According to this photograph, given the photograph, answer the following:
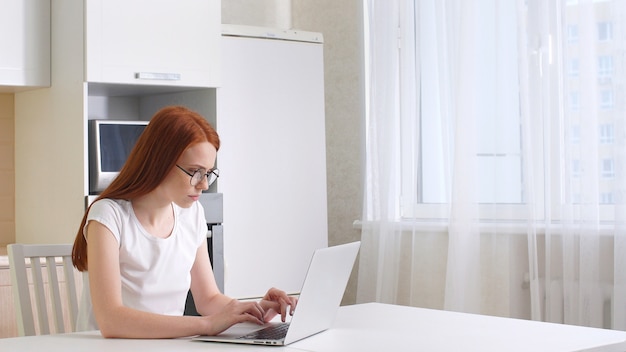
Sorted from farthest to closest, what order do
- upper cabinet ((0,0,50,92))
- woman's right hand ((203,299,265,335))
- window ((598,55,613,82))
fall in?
upper cabinet ((0,0,50,92)) → window ((598,55,613,82)) → woman's right hand ((203,299,265,335))

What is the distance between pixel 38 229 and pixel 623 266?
7.22 ft

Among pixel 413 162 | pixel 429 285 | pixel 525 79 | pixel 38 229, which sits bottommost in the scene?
pixel 429 285

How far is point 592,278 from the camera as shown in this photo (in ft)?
10.2

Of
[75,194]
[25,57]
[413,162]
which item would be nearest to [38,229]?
[75,194]

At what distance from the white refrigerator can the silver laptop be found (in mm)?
1681

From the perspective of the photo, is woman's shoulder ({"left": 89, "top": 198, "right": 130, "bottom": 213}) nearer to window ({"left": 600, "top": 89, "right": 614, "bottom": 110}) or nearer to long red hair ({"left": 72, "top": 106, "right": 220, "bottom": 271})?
long red hair ({"left": 72, "top": 106, "right": 220, "bottom": 271})

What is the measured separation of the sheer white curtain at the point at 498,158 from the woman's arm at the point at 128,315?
5.38ft

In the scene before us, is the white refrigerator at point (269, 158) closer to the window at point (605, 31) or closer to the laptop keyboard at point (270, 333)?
the window at point (605, 31)

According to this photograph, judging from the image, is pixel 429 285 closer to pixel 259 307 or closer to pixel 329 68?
pixel 329 68

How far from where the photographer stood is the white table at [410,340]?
68.7 inches

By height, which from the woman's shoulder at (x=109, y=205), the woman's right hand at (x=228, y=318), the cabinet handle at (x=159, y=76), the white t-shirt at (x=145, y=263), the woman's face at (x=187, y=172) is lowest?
the woman's right hand at (x=228, y=318)

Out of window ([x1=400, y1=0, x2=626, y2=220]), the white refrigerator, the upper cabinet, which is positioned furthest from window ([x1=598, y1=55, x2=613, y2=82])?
the upper cabinet

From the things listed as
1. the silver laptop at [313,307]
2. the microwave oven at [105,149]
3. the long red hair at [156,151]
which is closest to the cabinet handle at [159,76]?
the microwave oven at [105,149]

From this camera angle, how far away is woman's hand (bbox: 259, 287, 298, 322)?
2.01 meters
